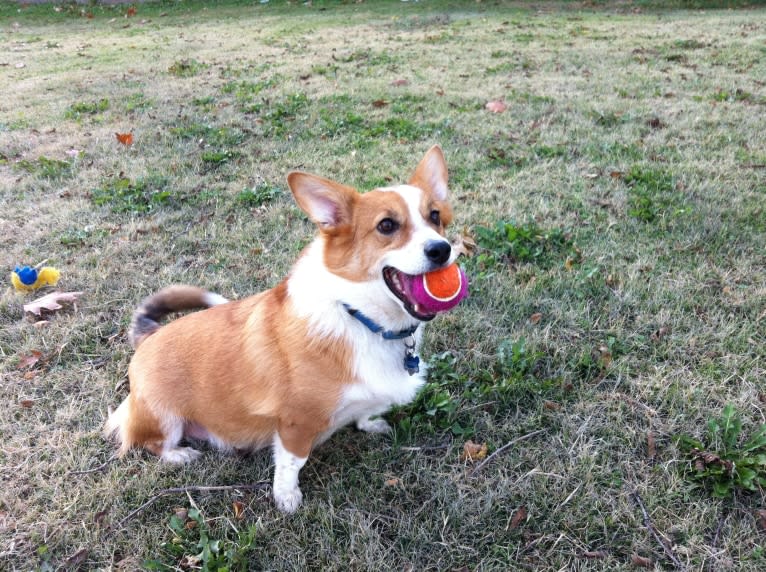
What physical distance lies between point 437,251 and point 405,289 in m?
0.19

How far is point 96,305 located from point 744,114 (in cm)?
635

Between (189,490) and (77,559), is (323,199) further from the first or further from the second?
(77,559)

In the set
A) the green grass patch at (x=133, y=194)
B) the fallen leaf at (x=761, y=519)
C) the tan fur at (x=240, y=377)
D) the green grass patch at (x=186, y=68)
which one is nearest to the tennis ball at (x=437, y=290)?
the tan fur at (x=240, y=377)

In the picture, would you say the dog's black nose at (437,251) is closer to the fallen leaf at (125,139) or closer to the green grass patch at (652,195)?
the green grass patch at (652,195)

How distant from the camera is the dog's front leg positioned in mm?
2102

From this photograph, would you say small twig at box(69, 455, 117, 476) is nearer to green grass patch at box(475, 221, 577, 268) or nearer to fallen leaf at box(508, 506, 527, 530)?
fallen leaf at box(508, 506, 527, 530)

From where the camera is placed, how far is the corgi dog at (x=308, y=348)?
204cm

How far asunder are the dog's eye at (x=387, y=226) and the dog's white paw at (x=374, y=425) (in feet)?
3.04

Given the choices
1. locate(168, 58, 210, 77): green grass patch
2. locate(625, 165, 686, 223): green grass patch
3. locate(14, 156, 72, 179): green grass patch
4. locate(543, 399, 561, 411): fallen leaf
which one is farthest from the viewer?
locate(168, 58, 210, 77): green grass patch

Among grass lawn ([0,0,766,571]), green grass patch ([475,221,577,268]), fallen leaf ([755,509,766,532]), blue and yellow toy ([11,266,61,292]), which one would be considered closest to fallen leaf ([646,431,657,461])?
grass lawn ([0,0,766,571])

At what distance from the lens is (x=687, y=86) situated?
6586 mm

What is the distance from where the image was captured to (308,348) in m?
2.05

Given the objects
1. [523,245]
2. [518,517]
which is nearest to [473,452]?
[518,517]

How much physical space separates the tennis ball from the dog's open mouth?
17 millimetres
